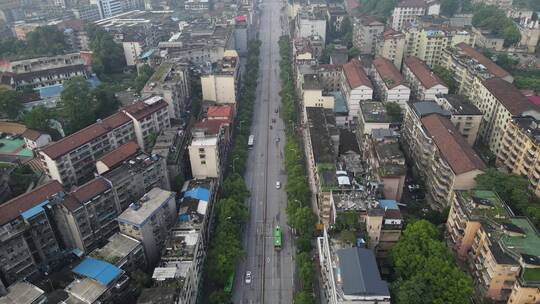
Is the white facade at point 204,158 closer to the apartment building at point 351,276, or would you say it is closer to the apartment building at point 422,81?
the apartment building at point 351,276

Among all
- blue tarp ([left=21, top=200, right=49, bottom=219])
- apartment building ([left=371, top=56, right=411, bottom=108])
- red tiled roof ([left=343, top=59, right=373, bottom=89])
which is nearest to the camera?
blue tarp ([left=21, top=200, right=49, bottom=219])

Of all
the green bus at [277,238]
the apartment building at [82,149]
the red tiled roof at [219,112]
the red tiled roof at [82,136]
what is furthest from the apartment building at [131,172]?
the red tiled roof at [219,112]

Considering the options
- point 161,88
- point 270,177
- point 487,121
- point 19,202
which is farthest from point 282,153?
point 19,202

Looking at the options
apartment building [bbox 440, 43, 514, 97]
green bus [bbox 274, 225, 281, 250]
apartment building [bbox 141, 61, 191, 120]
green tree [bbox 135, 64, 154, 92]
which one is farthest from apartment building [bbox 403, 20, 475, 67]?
green bus [bbox 274, 225, 281, 250]

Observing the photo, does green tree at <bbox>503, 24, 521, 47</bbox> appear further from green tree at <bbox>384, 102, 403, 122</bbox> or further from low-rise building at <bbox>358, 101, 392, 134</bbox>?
low-rise building at <bbox>358, 101, 392, 134</bbox>

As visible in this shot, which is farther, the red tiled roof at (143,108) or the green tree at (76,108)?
the green tree at (76,108)

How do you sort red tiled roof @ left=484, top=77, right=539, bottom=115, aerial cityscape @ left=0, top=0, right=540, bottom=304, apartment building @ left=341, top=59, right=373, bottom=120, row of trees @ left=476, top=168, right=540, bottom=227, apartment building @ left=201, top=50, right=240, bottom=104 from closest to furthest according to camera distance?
aerial cityscape @ left=0, top=0, right=540, bottom=304, row of trees @ left=476, top=168, right=540, bottom=227, red tiled roof @ left=484, top=77, right=539, bottom=115, apartment building @ left=341, top=59, right=373, bottom=120, apartment building @ left=201, top=50, right=240, bottom=104
